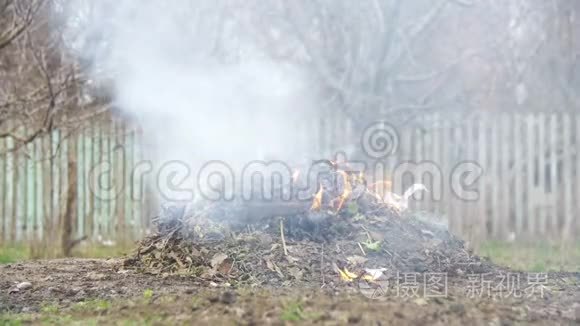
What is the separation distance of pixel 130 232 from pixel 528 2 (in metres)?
8.32

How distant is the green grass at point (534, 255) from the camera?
8375 mm

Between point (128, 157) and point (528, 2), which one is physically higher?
point (528, 2)

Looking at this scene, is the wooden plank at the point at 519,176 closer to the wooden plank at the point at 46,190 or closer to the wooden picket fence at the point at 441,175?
the wooden picket fence at the point at 441,175

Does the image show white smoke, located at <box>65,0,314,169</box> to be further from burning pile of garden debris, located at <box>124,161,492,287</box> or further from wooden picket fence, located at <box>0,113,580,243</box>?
burning pile of garden debris, located at <box>124,161,492,287</box>

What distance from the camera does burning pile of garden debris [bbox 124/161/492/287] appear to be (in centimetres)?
669

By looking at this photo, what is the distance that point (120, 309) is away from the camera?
17.0ft

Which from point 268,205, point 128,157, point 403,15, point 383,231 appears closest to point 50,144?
point 128,157

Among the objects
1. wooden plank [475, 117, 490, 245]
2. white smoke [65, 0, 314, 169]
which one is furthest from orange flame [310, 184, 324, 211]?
wooden plank [475, 117, 490, 245]

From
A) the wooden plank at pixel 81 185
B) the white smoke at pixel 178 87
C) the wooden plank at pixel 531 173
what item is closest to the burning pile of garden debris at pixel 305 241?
the white smoke at pixel 178 87

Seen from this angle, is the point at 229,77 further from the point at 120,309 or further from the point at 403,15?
the point at 120,309

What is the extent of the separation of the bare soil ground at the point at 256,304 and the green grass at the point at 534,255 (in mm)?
1546

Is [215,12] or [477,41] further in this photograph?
[477,41]

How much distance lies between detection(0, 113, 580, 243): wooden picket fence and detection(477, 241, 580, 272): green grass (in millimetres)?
271

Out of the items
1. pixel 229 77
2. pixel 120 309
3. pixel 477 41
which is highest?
pixel 477 41
